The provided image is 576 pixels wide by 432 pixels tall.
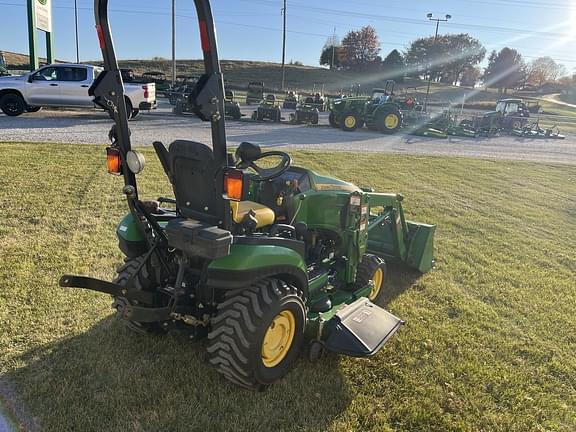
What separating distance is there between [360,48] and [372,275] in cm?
8468

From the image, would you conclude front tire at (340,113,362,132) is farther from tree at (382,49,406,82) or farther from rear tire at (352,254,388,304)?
tree at (382,49,406,82)

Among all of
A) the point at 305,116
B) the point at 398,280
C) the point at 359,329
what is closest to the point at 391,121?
the point at 305,116

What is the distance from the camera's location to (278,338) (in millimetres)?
2990

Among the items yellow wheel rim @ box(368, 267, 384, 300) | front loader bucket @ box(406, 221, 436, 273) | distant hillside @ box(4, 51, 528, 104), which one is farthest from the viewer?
distant hillside @ box(4, 51, 528, 104)

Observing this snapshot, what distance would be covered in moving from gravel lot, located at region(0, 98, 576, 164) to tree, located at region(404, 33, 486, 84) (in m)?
58.1

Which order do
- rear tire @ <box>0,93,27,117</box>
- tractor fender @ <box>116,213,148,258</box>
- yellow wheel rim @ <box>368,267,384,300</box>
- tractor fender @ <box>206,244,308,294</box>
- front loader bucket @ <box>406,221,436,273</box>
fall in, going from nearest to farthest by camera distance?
tractor fender @ <box>206,244,308,294</box> < tractor fender @ <box>116,213,148,258</box> < yellow wheel rim @ <box>368,267,384,300</box> < front loader bucket @ <box>406,221,436,273</box> < rear tire @ <box>0,93,27,117</box>

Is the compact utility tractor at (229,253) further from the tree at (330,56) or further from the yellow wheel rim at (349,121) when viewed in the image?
the tree at (330,56)

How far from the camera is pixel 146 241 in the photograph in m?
Result: 3.14

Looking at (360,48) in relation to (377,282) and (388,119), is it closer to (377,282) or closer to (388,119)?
(388,119)

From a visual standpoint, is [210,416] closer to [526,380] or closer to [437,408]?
[437,408]

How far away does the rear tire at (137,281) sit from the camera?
3047 millimetres

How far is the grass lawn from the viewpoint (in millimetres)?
2768

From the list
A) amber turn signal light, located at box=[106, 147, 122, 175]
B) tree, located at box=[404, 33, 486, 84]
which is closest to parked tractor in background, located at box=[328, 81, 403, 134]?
amber turn signal light, located at box=[106, 147, 122, 175]

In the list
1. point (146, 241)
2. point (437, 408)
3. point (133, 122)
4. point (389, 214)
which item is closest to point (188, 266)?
point (146, 241)
